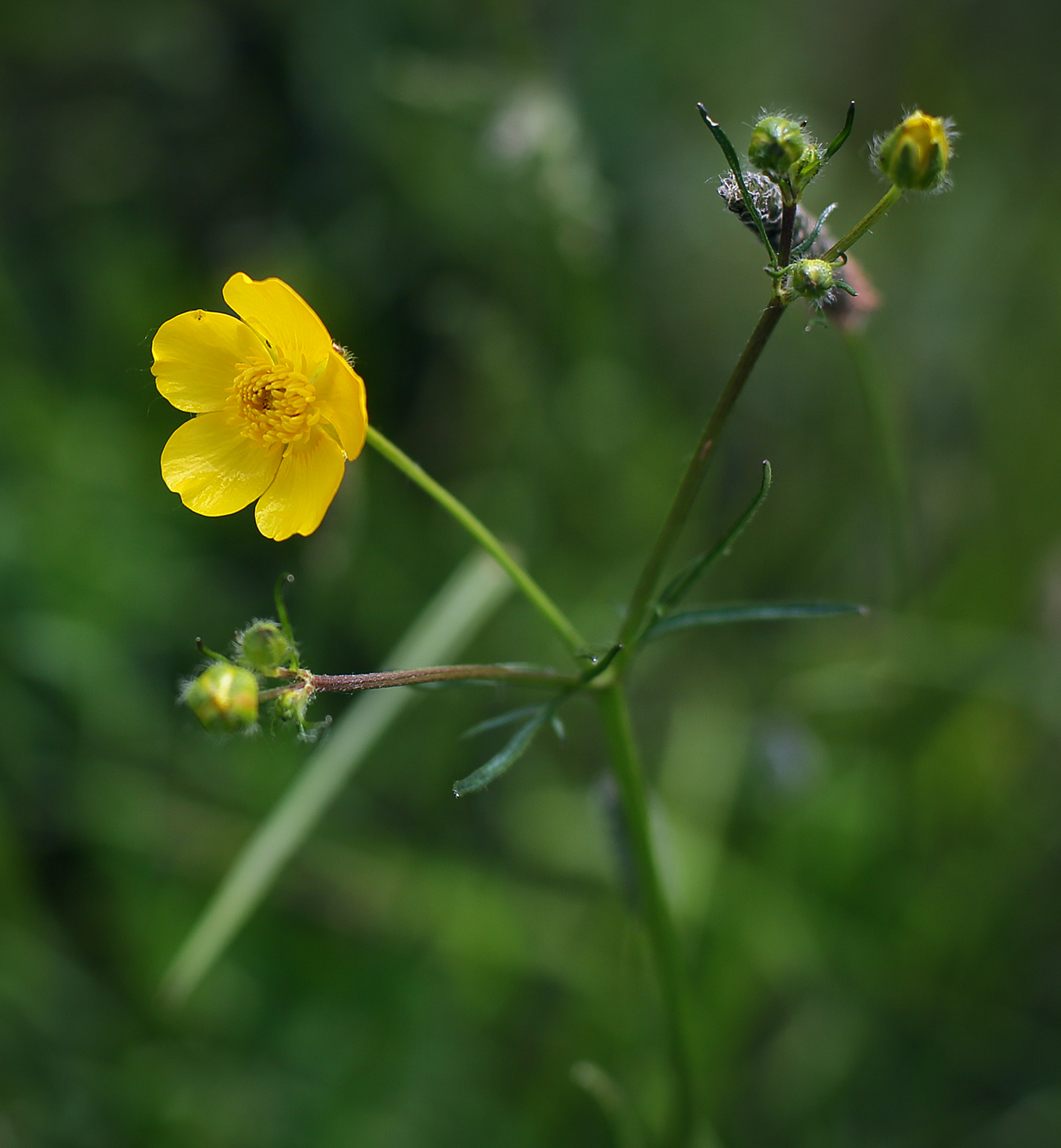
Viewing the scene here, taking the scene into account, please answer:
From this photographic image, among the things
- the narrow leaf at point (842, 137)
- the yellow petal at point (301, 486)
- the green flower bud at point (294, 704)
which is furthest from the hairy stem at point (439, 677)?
the narrow leaf at point (842, 137)

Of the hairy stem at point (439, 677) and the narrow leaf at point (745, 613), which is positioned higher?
the narrow leaf at point (745, 613)

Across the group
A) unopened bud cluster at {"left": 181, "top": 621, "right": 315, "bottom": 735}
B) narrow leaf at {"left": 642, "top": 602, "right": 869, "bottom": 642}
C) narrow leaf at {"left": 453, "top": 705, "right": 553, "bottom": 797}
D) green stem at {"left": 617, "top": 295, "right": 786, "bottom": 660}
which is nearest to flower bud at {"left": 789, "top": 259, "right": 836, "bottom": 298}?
green stem at {"left": 617, "top": 295, "right": 786, "bottom": 660}

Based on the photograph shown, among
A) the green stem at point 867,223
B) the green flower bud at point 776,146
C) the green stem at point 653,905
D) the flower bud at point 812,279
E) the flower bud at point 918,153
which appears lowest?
the green stem at point 653,905

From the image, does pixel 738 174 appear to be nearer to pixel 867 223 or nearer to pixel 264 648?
pixel 867 223

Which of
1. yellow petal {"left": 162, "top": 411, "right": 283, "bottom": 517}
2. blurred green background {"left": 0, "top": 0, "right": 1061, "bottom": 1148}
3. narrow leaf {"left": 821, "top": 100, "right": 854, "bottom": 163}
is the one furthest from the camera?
blurred green background {"left": 0, "top": 0, "right": 1061, "bottom": 1148}

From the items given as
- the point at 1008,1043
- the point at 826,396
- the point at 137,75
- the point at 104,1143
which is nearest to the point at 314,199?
the point at 137,75

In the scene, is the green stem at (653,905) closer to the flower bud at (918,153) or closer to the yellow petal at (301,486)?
the yellow petal at (301,486)

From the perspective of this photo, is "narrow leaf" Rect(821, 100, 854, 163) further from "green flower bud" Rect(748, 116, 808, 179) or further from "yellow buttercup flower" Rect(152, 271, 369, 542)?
"yellow buttercup flower" Rect(152, 271, 369, 542)
